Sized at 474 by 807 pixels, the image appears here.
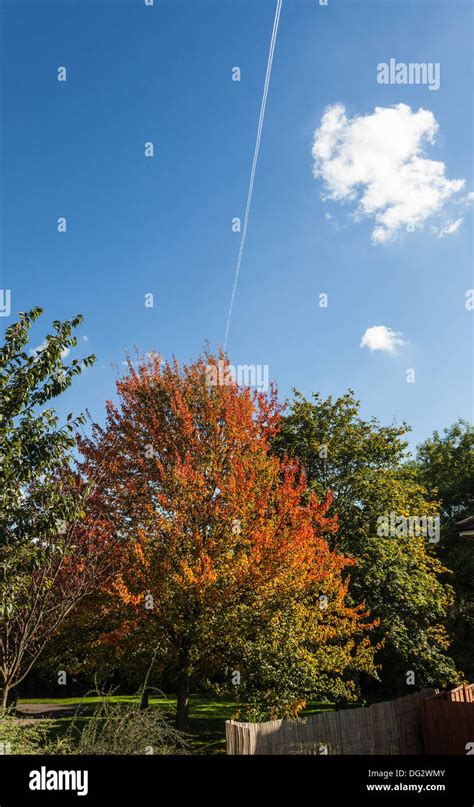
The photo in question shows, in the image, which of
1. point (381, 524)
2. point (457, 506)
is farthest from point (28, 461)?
point (457, 506)

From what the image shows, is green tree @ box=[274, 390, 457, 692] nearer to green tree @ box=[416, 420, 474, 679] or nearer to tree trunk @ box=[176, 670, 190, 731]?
green tree @ box=[416, 420, 474, 679]

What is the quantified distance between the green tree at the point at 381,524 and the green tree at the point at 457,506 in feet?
8.93

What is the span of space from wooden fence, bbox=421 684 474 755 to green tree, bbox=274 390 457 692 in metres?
4.57

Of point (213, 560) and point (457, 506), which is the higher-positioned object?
point (457, 506)

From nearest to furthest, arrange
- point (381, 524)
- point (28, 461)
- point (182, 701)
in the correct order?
1. point (28, 461)
2. point (182, 701)
3. point (381, 524)

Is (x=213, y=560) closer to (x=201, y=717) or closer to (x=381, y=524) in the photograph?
(x=381, y=524)

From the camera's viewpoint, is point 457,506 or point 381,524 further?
point 457,506

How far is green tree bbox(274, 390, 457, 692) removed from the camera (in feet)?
61.5

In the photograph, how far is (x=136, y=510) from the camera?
1343 cm

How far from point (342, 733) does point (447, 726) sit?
3278 mm

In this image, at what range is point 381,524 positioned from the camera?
1980 centimetres

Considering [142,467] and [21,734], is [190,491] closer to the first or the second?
[142,467]
